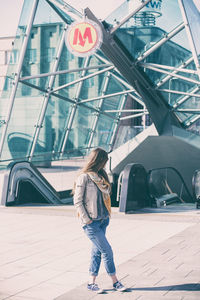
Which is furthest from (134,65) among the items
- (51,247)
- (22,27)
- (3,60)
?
(3,60)

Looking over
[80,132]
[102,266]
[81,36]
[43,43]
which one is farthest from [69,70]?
[102,266]

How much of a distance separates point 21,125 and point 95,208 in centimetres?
1468

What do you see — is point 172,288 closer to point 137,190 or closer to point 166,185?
point 137,190

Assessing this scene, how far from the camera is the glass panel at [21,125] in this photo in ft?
63.4

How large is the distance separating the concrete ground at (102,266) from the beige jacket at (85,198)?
81 centimetres

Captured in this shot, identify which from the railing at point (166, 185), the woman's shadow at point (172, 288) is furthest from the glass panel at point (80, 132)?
the woman's shadow at point (172, 288)

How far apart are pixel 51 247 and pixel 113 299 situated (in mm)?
3072

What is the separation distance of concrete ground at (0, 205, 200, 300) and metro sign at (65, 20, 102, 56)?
576cm

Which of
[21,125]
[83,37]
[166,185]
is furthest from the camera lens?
[21,125]

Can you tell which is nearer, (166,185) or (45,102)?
(166,185)

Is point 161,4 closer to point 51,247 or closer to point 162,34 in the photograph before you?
point 162,34

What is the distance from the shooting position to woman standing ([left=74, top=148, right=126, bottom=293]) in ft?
18.1

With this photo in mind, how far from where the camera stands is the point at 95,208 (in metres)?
5.53

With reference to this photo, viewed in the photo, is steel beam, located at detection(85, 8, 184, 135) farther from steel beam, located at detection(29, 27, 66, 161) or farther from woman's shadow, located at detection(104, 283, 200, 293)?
woman's shadow, located at detection(104, 283, 200, 293)
